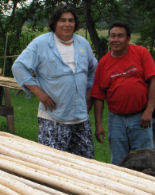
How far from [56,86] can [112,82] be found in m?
0.49

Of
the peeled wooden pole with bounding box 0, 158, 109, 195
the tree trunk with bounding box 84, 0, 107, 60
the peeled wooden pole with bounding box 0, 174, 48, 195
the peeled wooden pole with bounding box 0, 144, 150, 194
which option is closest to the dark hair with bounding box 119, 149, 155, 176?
the peeled wooden pole with bounding box 0, 144, 150, 194

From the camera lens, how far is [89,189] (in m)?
1.29

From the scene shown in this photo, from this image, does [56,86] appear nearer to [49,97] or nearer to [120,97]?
[49,97]

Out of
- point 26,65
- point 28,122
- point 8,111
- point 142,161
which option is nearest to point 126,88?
point 26,65

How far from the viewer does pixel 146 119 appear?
3.18 metres

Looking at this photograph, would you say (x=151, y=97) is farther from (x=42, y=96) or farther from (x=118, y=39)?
(x=42, y=96)

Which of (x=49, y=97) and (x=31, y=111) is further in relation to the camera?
(x=31, y=111)

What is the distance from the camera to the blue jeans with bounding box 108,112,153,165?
3268 millimetres

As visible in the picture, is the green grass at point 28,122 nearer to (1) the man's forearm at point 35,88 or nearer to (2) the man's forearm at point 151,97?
(2) the man's forearm at point 151,97

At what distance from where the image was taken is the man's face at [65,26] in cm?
317

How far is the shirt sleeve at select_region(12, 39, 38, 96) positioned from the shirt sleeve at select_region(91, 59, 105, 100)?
21.9 inches

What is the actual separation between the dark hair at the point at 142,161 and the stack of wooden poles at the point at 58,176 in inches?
15.1

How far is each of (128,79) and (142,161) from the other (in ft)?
4.19

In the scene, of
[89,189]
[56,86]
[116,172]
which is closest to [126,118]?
[56,86]
